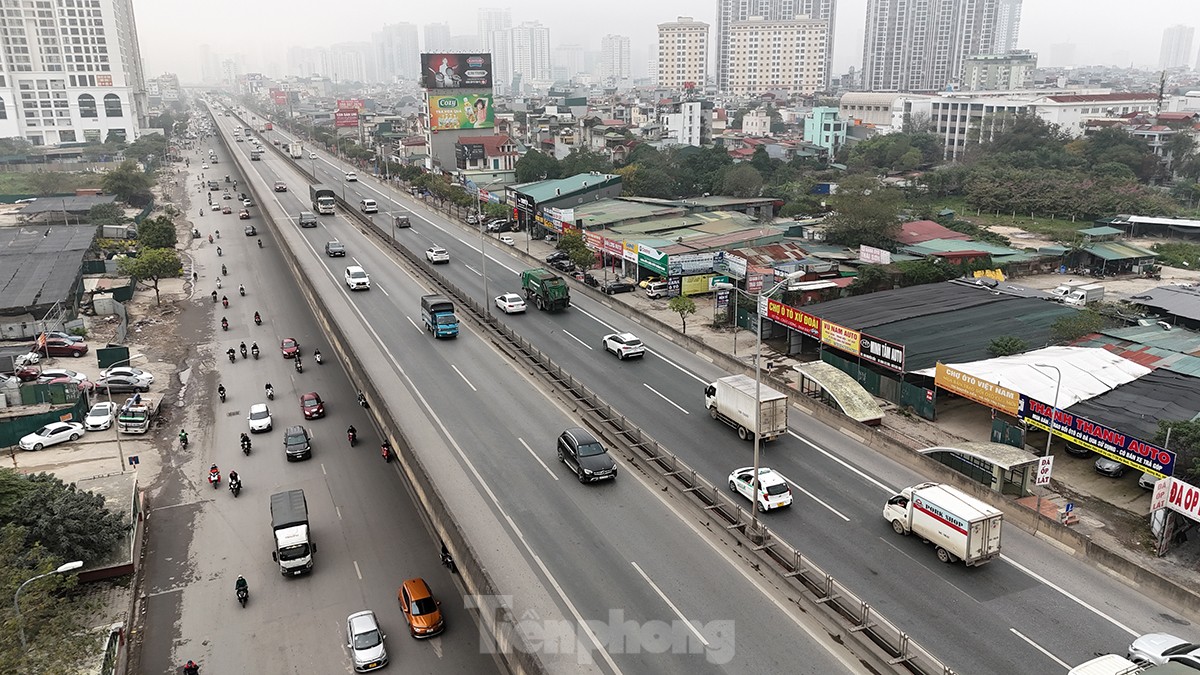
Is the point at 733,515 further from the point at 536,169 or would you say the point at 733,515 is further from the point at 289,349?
the point at 536,169

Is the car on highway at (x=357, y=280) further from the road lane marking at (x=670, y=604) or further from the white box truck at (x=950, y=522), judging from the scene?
the white box truck at (x=950, y=522)

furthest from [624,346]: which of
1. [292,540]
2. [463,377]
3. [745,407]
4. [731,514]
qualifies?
[292,540]

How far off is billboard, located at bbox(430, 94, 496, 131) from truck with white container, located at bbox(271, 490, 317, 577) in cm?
11148

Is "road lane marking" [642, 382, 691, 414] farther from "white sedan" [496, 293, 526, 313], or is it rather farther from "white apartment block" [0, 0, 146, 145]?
"white apartment block" [0, 0, 146, 145]

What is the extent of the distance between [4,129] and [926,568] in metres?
216

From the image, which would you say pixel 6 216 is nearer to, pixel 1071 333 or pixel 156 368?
pixel 156 368

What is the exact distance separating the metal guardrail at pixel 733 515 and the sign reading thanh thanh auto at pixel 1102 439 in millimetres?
12709

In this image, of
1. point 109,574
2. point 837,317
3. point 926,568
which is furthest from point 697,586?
point 837,317

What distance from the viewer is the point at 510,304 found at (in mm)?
54125

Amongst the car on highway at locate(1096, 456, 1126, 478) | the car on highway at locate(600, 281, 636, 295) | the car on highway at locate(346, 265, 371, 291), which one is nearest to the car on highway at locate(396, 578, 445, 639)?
the car on highway at locate(1096, 456, 1126, 478)

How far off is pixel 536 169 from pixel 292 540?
8888cm

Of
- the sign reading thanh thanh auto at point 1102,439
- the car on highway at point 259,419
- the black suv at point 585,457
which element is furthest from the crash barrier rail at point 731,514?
the car on highway at point 259,419

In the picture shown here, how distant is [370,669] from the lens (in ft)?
76.1

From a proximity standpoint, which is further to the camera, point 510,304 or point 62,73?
point 62,73
